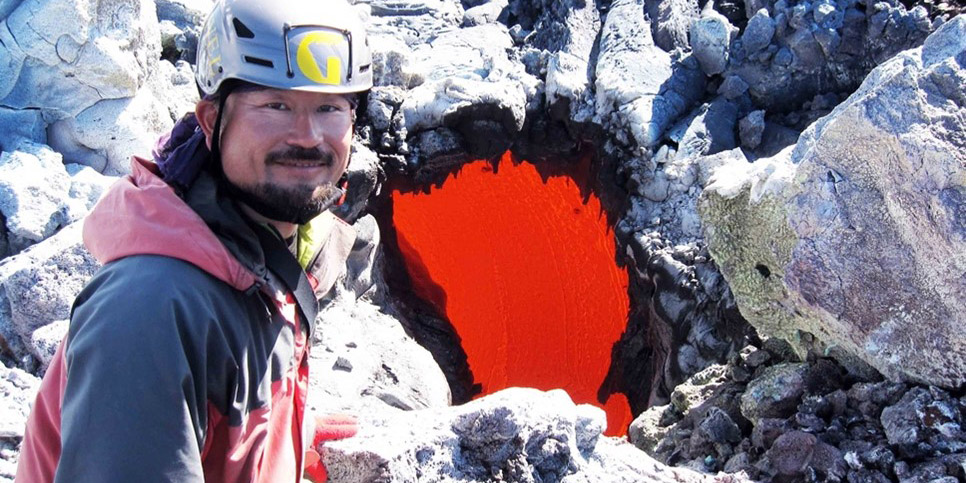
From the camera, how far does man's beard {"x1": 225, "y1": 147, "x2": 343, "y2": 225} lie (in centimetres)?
180

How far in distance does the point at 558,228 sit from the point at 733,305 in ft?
7.23

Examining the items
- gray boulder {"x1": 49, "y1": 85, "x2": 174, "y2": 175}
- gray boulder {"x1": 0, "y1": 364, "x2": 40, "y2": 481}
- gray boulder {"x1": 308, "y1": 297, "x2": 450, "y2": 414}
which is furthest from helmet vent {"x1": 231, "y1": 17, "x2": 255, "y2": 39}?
gray boulder {"x1": 49, "y1": 85, "x2": 174, "y2": 175}

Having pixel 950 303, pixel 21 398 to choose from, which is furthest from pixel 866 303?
pixel 21 398

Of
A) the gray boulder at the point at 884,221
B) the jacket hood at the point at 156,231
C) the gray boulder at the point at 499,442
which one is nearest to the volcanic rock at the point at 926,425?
the gray boulder at the point at 884,221

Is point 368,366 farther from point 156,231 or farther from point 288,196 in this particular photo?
point 156,231

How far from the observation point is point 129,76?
4.96 meters

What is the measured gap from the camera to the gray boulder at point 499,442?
2717 millimetres

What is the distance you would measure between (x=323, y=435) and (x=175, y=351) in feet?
4.27

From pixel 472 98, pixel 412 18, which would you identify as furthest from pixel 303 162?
pixel 412 18

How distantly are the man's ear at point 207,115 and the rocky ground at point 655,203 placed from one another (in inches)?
47.5

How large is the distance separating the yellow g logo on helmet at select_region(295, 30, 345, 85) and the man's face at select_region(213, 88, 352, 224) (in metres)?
0.04

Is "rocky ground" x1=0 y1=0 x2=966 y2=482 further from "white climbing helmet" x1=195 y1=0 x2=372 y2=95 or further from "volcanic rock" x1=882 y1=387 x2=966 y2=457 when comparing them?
"white climbing helmet" x1=195 y1=0 x2=372 y2=95

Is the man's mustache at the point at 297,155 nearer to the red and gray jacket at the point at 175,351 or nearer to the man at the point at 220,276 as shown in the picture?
the man at the point at 220,276

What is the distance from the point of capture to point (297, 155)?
1822 mm
